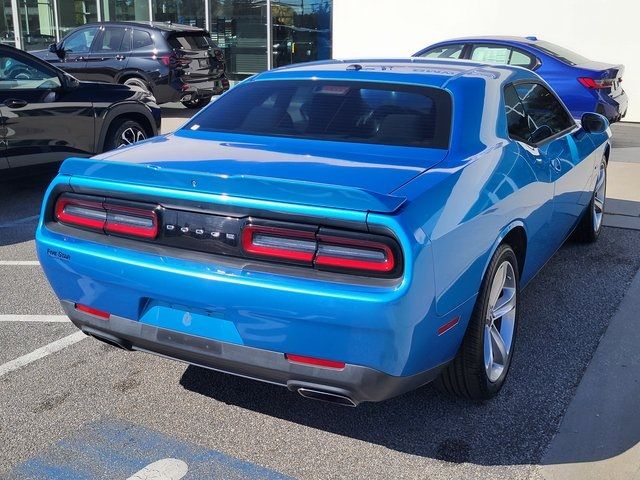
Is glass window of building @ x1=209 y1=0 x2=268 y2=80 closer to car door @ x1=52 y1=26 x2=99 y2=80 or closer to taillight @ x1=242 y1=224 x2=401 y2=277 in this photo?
car door @ x1=52 y1=26 x2=99 y2=80

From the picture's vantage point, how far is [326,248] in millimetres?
2574

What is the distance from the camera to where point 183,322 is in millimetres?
2797

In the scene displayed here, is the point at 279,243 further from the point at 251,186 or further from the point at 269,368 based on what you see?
the point at 269,368

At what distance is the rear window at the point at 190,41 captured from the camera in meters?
13.2

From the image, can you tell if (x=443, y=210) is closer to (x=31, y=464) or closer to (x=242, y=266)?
(x=242, y=266)

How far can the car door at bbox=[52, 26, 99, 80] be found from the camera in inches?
535

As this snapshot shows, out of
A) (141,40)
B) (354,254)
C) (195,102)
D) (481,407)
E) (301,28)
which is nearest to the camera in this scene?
(354,254)

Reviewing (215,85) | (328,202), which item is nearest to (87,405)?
(328,202)

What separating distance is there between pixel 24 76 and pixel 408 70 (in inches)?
179

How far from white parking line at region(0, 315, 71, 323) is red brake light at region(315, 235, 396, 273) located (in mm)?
2367

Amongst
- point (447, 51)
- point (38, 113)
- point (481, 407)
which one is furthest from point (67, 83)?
point (481, 407)

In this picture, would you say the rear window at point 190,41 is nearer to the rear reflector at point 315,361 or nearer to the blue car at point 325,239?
the blue car at point 325,239

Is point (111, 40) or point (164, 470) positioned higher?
point (111, 40)

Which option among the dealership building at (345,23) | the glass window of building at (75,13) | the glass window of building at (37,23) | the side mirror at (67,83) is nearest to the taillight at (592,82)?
the dealership building at (345,23)
